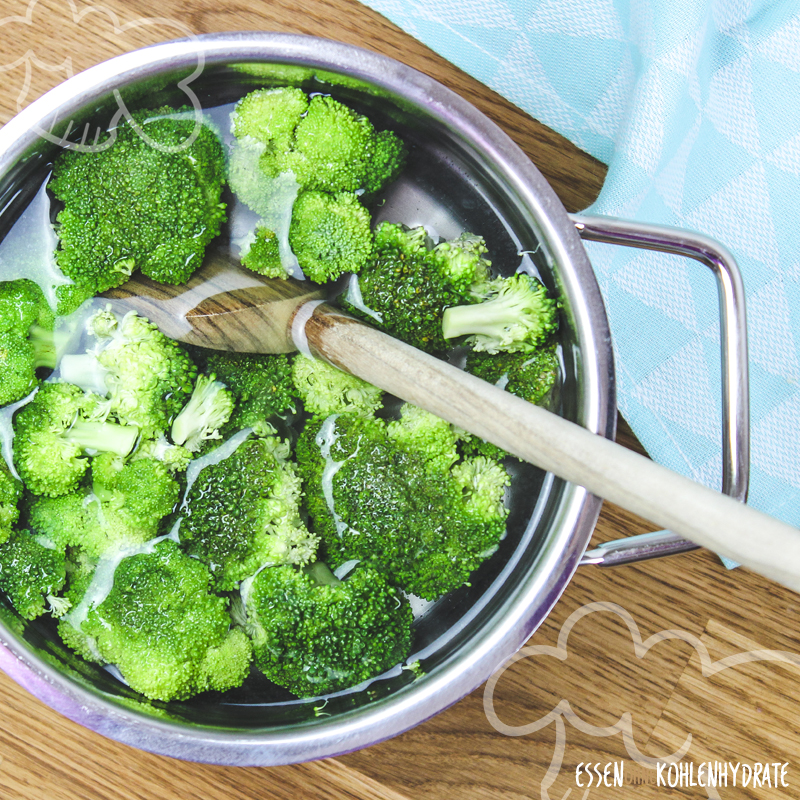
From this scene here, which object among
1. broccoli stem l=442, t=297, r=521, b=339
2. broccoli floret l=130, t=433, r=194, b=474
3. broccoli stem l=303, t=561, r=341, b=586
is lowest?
broccoli stem l=303, t=561, r=341, b=586

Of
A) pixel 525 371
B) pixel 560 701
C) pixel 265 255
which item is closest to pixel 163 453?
pixel 265 255

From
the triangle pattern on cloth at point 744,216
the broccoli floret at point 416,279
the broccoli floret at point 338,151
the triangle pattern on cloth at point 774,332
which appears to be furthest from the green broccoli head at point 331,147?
the triangle pattern on cloth at point 774,332

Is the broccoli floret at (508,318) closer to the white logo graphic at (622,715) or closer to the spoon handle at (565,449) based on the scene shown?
the spoon handle at (565,449)

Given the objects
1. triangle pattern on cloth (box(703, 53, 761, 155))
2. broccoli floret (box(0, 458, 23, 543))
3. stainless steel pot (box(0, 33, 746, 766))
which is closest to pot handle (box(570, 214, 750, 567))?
stainless steel pot (box(0, 33, 746, 766))

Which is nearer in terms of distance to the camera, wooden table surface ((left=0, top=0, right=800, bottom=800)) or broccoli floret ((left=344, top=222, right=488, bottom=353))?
broccoli floret ((left=344, top=222, right=488, bottom=353))

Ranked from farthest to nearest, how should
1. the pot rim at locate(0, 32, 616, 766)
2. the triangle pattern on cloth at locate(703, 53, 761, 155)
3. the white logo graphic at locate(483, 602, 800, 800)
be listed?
the white logo graphic at locate(483, 602, 800, 800) → the triangle pattern on cloth at locate(703, 53, 761, 155) → the pot rim at locate(0, 32, 616, 766)

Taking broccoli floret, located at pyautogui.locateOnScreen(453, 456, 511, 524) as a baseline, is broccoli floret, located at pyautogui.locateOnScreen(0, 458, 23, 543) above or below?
below

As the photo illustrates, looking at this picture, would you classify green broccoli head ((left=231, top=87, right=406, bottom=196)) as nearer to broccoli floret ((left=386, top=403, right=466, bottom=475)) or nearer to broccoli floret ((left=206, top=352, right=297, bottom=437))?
broccoli floret ((left=206, top=352, right=297, bottom=437))
